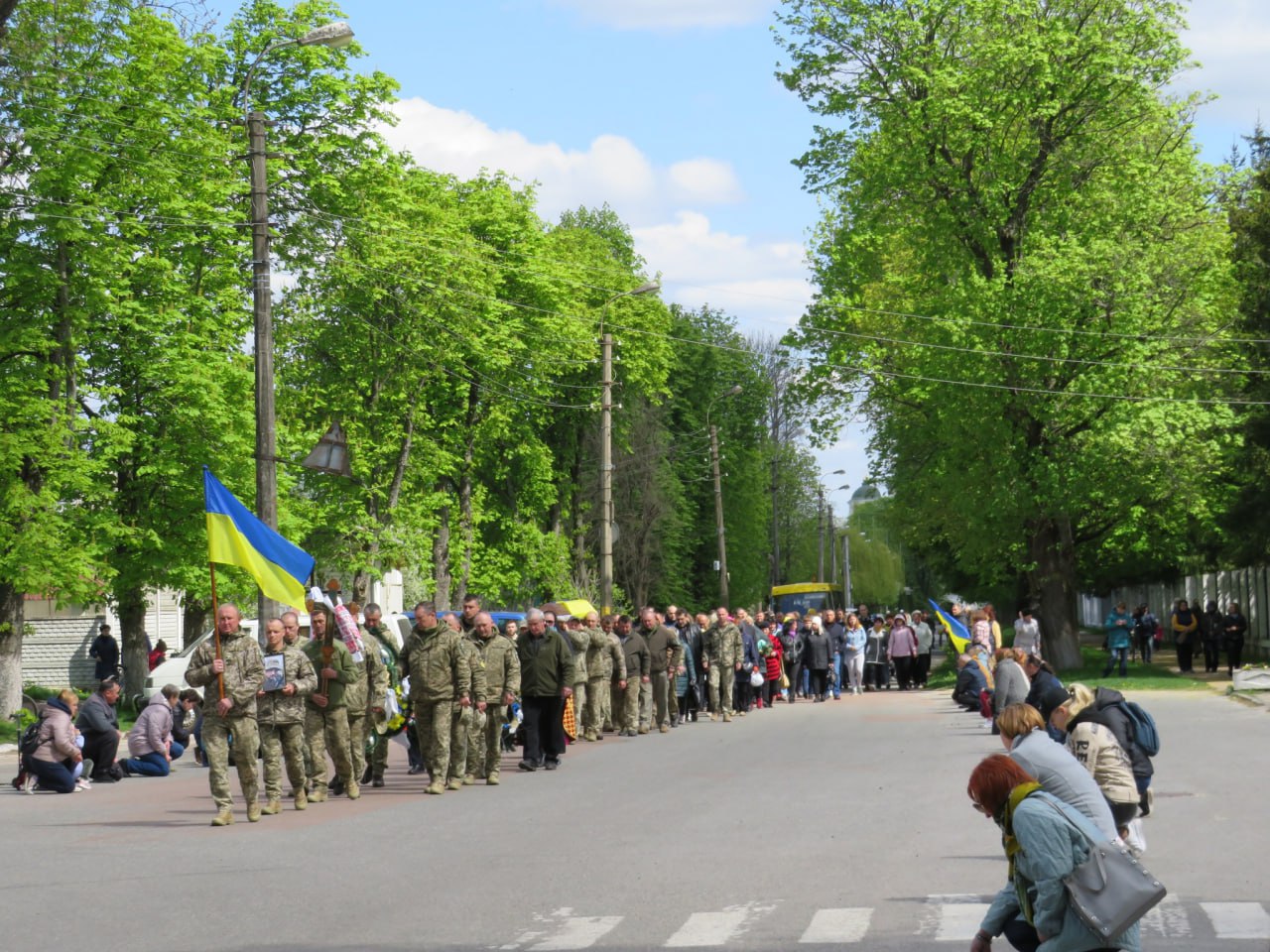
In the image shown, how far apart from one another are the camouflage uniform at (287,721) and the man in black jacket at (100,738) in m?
5.56

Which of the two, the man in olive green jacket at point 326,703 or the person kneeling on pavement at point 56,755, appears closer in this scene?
the man in olive green jacket at point 326,703

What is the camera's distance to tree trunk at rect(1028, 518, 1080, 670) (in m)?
42.5

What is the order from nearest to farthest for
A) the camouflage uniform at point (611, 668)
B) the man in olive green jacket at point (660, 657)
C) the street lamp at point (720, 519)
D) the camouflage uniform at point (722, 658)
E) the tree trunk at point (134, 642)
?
the camouflage uniform at point (611, 668) → the man in olive green jacket at point (660, 657) → the camouflage uniform at point (722, 658) → the tree trunk at point (134, 642) → the street lamp at point (720, 519)

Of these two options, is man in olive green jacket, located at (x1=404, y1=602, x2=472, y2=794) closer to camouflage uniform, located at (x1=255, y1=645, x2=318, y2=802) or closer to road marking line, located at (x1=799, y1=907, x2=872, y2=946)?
camouflage uniform, located at (x1=255, y1=645, x2=318, y2=802)

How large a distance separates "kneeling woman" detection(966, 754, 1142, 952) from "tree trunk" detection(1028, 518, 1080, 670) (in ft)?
120

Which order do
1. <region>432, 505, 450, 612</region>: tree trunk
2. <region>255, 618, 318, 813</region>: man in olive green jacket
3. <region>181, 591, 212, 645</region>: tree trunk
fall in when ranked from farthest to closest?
<region>432, 505, 450, 612</region>: tree trunk → <region>181, 591, 212, 645</region>: tree trunk → <region>255, 618, 318, 813</region>: man in olive green jacket

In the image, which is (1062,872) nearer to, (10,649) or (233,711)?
(233,711)

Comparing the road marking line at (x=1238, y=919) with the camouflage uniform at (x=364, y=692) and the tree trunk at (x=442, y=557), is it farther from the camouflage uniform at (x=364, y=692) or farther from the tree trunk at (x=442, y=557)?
the tree trunk at (x=442, y=557)

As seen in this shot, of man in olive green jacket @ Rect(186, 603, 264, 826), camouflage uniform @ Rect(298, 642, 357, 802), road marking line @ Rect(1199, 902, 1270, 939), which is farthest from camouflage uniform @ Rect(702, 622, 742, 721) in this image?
road marking line @ Rect(1199, 902, 1270, 939)

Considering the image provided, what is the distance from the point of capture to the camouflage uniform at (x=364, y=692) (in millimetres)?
17703

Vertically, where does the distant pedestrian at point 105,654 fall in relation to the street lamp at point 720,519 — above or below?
below

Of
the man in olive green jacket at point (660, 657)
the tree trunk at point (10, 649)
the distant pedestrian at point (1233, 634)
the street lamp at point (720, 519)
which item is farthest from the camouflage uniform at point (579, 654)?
the street lamp at point (720, 519)

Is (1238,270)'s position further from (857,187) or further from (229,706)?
(229,706)

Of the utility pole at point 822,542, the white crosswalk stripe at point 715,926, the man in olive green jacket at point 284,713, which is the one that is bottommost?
the white crosswalk stripe at point 715,926
